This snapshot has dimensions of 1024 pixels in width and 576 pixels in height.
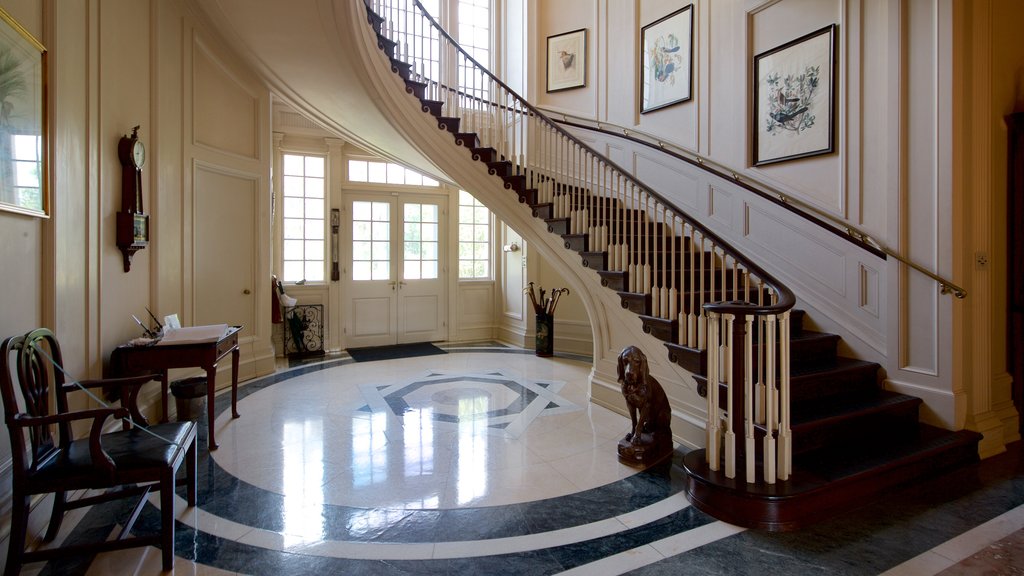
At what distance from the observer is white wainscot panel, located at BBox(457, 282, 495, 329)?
7.94 m

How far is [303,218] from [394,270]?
4.78ft

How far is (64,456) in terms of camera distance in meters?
1.98

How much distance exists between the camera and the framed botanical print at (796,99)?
3.83 meters

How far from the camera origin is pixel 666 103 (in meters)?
5.27

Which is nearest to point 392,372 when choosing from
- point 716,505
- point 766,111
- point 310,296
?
point 310,296

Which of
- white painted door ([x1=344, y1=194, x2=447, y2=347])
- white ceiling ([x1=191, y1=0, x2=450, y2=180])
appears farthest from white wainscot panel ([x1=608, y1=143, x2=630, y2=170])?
white painted door ([x1=344, y1=194, x2=447, y2=347])

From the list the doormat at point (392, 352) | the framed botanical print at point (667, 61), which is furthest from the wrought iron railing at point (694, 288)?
the doormat at point (392, 352)

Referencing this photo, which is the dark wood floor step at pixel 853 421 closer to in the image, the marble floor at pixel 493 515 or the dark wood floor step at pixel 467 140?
the marble floor at pixel 493 515

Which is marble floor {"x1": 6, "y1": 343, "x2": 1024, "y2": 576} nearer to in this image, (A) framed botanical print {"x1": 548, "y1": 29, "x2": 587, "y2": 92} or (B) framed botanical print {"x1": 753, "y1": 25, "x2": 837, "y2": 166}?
(B) framed botanical print {"x1": 753, "y1": 25, "x2": 837, "y2": 166}

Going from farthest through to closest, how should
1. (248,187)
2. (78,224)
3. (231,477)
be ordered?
(248,187), (231,477), (78,224)

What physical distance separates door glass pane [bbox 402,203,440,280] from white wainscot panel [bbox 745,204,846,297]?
4.75 m

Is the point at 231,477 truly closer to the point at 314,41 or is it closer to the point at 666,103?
the point at 314,41

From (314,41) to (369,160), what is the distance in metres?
3.15

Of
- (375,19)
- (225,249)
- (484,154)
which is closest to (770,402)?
(484,154)
